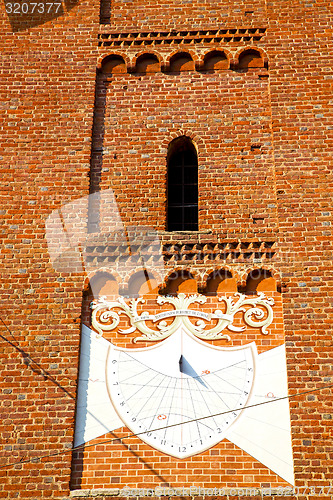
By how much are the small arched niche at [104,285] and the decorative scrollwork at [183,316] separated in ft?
0.33

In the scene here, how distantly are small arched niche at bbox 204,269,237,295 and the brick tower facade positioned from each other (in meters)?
0.03

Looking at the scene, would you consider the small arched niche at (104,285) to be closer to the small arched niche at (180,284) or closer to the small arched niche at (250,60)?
the small arched niche at (180,284)

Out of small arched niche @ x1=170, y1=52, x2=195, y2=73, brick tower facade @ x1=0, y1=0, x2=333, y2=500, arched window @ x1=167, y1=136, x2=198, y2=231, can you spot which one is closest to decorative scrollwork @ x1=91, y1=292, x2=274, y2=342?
brick tower facade @ x1=0, y1=0, x2=333, y2=500

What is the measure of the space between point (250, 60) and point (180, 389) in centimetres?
536

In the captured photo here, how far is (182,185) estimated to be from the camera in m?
10.2

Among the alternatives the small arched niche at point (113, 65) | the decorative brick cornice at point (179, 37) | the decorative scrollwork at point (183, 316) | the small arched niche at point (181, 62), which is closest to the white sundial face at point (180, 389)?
the decorative scrollwork at point (183, 316)

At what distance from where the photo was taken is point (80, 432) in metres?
8.19

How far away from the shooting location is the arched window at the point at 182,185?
9977mm

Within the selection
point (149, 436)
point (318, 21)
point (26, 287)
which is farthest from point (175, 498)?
point (318, 21)

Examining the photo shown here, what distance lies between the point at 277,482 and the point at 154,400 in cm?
167

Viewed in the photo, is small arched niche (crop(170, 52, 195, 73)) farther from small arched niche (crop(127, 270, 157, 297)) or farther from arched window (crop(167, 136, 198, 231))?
small arched niche (crop(127, 270, 157, 297))

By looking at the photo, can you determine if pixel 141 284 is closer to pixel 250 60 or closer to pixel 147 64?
pixel 147 64

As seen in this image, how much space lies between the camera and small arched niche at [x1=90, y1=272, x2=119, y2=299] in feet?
29.8

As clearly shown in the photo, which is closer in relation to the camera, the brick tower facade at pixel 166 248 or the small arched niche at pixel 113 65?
the brick tower facade at pixel 166 248
